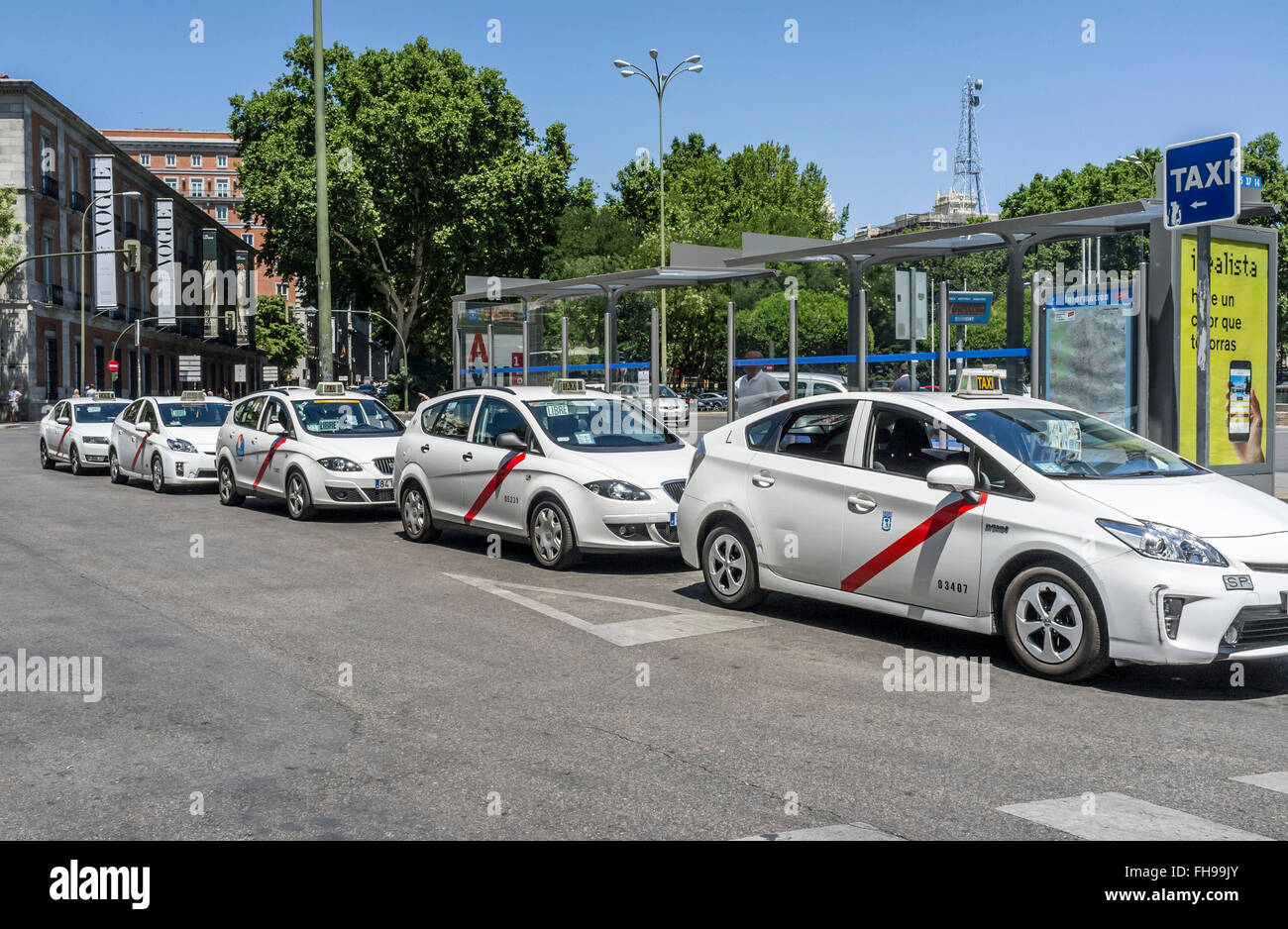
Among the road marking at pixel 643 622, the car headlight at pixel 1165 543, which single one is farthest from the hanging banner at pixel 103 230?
the car headlight at pixel 1165 543

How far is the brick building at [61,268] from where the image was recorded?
5444 cm

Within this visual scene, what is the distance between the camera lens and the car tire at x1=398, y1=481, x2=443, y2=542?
40.9 ft

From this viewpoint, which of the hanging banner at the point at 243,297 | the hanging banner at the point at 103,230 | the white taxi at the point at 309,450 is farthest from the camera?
the hanging banner at the point at 243,297

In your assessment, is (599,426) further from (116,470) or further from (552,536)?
(116,470)

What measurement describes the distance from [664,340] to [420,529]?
595 centimetres

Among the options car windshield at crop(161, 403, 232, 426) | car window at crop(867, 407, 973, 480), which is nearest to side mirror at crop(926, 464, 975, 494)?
car window at crop(867, 407, 973, 480)

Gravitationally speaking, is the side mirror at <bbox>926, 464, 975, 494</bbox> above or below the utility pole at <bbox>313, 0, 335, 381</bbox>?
below

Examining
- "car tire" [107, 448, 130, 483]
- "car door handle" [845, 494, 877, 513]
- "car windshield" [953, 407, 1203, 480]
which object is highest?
"car windshield" [953, 407, 1203, 480]

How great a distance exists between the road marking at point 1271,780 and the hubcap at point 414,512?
28.9 feet

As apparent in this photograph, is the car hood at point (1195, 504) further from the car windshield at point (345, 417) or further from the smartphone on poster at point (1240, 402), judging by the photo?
the car windshield at point (345, 417)

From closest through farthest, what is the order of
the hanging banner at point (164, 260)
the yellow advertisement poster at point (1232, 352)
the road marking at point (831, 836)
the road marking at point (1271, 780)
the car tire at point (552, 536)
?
the road marking at point (831, 836) → the road marking at point (1271, 780) → the car tire at point (552, 536) → the yellow advertisement poster at point (1232, 352) → the hanging banner at point (164, 260)

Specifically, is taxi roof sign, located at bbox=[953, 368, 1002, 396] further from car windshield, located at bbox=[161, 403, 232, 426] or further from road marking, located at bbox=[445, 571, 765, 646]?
car windshield, located at bbox=[161, 403, 232, 426]

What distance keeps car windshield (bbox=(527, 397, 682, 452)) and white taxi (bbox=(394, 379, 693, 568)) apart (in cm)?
1

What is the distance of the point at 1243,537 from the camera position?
21.0 ft
